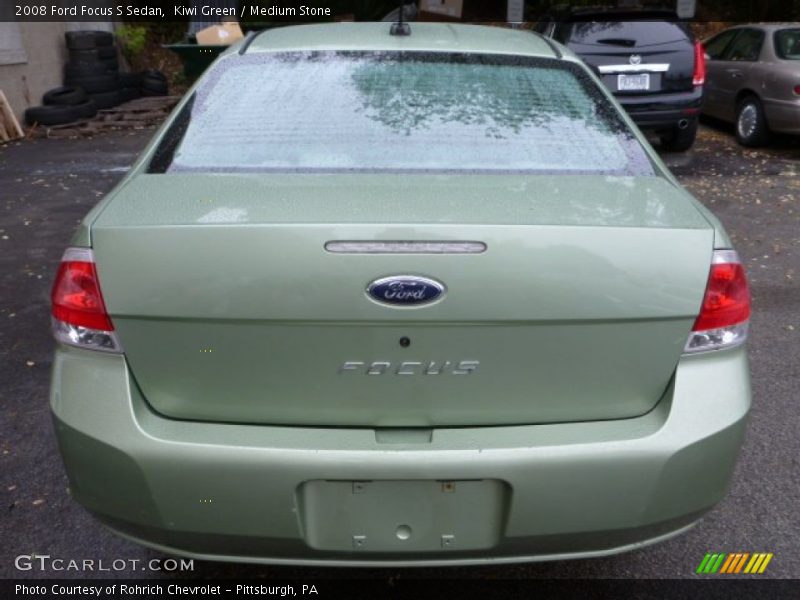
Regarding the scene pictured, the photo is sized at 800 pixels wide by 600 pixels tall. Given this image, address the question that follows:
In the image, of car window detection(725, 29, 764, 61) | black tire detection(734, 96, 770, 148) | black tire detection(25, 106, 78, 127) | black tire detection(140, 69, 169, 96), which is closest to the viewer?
black tire detection(734, 96, 770, 148)

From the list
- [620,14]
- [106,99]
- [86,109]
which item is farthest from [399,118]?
[106,99]

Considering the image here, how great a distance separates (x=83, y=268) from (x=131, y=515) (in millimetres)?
615

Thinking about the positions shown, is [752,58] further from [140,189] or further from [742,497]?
[140,189]

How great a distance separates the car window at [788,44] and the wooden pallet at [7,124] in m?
9.68

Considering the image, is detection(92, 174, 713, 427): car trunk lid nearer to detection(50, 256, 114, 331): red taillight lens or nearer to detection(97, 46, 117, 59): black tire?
detection(50, 256, 114, 331): red taillight lens

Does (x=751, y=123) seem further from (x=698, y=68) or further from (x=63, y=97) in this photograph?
(x=63, y=97)

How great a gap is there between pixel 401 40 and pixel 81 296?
164cm

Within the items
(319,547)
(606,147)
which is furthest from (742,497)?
(319,547)

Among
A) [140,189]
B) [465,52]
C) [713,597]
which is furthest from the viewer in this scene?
[465,52]

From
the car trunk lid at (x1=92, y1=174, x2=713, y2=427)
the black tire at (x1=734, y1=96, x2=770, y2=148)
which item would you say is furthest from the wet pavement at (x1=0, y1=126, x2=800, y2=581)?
the black tire at (x1=734, y1=96, x2=770, y2=148)

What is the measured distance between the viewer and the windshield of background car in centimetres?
248

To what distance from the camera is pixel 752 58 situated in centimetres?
1023

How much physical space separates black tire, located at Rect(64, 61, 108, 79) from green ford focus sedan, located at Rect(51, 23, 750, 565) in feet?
38.4

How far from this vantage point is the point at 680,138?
32.6 ft
